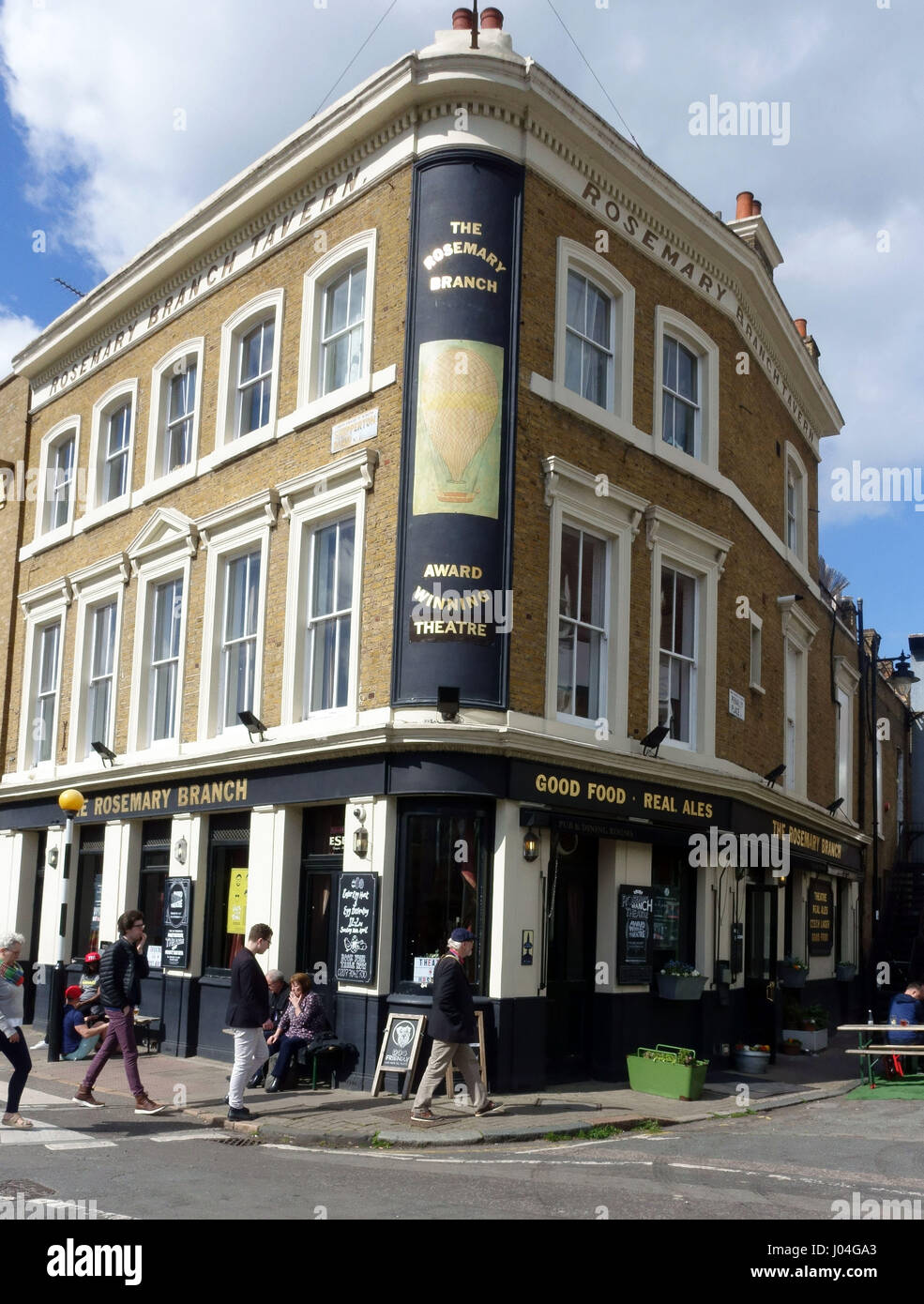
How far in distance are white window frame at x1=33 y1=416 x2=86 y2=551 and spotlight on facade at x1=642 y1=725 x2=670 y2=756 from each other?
11438mm

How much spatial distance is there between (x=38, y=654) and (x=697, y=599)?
39.8 feet

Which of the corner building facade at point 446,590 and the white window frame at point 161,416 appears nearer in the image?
the corner building facade at point 446,590

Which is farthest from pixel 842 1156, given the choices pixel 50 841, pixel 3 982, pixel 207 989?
pixel 50 841

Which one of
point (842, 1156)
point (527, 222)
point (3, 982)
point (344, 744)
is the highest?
point (527, 222)

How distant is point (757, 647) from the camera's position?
20.2 meters

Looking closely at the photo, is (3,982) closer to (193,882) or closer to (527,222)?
(193,882)

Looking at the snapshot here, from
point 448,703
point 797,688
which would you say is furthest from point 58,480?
point 797,688

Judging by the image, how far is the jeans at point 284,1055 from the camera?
43.7 feet

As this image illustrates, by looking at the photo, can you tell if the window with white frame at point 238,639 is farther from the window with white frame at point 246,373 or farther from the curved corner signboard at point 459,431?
the curved corner signboard at point 459,431

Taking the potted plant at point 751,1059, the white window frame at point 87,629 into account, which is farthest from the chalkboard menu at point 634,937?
the white window frame at point 87,629

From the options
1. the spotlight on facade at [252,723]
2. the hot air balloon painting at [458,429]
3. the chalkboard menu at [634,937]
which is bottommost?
the chalkboard menu at [634,937]
